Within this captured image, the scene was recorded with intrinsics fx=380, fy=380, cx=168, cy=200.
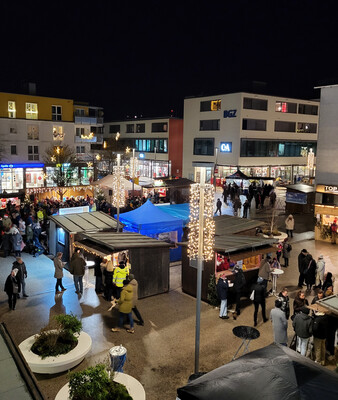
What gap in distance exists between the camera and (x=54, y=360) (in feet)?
25.1

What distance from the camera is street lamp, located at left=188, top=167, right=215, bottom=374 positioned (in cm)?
799

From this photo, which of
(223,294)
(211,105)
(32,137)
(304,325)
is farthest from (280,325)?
(211,105)

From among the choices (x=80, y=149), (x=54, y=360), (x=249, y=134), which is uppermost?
(x=249, y=134)

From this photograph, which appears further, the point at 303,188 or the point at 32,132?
the point at 32,132

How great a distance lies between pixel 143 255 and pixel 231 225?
4.18 m

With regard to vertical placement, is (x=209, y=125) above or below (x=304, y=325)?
above

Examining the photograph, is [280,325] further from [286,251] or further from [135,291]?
[286,251]

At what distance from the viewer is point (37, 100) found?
3853cm

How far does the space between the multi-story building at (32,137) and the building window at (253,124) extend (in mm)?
17827

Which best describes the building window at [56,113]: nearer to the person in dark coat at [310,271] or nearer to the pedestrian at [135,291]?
the person in dark coat at [310,271]

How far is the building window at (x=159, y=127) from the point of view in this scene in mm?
54000

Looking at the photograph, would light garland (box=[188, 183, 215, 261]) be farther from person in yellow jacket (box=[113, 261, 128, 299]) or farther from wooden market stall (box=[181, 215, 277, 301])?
person in yellow jacket (box=[113, 261, 128, 299])

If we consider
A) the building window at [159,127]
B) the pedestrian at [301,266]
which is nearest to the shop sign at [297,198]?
the pedestrian at [301,266]

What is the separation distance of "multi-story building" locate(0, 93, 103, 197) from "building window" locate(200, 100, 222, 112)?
15.0 m
